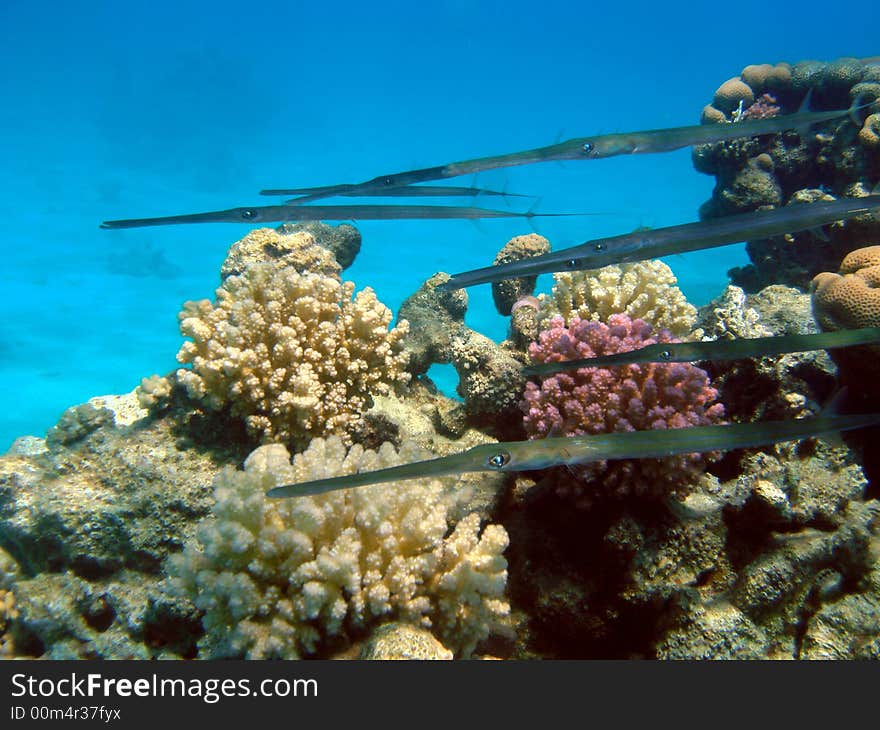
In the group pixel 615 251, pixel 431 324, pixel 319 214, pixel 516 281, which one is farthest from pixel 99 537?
pixel 516 281

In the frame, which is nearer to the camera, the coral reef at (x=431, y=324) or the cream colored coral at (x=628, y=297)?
the cream colored coral at (x=628, y=297)

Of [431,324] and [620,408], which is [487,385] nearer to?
[620,408]

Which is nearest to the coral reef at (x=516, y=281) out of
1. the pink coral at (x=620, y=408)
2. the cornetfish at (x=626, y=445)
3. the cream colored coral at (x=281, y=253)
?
the cream colored coral at (x=281, y=253)

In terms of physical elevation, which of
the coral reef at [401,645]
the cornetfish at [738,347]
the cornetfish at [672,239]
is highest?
the cornetfish at [672,239]

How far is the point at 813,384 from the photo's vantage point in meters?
4.65

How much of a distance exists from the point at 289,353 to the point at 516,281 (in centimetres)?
357

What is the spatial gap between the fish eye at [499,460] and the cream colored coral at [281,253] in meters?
5.31

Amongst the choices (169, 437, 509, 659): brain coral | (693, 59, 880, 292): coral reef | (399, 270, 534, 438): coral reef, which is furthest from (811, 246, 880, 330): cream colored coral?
(169, 437, 509, 659): brain coral

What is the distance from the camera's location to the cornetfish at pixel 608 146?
3966 mm

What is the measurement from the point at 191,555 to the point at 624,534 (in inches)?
94.1

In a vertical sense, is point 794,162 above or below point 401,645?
above

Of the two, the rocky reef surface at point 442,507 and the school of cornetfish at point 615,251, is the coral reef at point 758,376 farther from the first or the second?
the school of cornetfish at point 615,251

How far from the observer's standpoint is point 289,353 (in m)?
3.99

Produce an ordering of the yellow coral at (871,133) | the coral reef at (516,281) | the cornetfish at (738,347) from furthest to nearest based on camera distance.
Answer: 1. the yellow coral at (871,133)
2. the coral reef at (516,281)
3. the cornetfish at (738,347)
